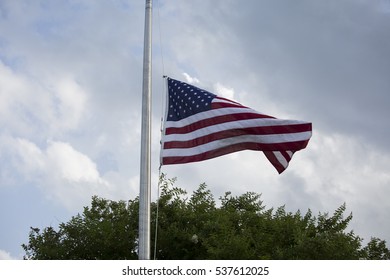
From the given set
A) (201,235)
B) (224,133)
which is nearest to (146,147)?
(224,133)

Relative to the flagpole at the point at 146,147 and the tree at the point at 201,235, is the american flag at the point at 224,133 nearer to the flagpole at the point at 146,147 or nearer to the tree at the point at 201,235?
the flagpole at the point at 146,147

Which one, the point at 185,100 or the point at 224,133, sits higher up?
the point at 185,100

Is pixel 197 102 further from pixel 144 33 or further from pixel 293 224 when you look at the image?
pixel 293 224

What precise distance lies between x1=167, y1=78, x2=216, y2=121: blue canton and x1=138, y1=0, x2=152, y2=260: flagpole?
1.39 m

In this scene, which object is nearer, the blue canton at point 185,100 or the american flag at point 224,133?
the american flag at point 224,133

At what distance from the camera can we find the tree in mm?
27031

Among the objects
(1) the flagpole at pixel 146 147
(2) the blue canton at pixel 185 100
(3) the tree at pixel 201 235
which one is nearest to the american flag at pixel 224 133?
(2) the blue canton at pixel 185 100

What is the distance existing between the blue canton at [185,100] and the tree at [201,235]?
478 inches

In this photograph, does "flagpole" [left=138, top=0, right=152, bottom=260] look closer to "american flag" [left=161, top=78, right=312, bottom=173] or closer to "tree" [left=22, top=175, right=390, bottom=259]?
"american flag" [left=161, top=78, right=312, bottom=173]

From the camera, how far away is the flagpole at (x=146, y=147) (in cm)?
1244

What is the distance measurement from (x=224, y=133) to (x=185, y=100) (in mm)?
1346

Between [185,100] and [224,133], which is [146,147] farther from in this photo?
[185,100]

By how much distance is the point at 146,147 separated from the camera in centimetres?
1307
